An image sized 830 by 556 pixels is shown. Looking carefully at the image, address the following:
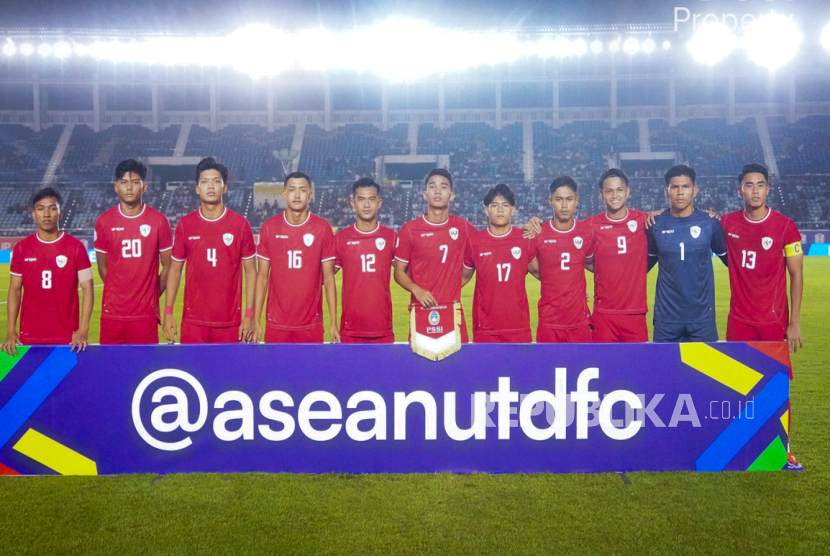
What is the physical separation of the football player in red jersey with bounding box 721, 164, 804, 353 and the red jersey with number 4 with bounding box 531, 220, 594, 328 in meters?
1.17

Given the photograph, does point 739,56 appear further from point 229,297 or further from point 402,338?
point 229,297

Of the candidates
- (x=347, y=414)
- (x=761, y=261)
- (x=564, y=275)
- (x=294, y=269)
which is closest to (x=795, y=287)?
(x=761, y=261)

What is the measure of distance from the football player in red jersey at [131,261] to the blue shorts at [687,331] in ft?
13.4

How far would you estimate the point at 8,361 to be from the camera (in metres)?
4.17

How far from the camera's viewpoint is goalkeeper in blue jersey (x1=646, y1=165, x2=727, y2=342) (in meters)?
4.97

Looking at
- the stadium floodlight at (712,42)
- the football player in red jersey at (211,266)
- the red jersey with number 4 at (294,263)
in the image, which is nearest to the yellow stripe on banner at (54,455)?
the football player in red jersey at (211,266)

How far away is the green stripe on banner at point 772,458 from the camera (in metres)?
4.18

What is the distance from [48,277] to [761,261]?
5.73 m

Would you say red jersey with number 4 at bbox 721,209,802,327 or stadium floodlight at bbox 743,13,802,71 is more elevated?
stadium floodlight at bbox 743,13,802,71

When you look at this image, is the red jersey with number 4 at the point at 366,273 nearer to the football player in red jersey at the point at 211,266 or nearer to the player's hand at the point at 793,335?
the football player in red jersey at the point at 211,266

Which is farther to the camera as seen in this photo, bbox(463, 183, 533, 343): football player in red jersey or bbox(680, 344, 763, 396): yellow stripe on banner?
bbox(463, 183, 533, 343): football player in red jersey

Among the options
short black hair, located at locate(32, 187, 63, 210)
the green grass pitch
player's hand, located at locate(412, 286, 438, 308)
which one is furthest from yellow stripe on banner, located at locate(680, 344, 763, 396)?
short black hair, located at locate(32, 187, 63, 210)

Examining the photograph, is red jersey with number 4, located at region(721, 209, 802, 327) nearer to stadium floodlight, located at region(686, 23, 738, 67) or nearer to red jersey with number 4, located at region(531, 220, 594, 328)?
red jersey with number 4, located at region(531, 220, 594, 328)

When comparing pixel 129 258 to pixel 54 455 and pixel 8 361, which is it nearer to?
pixel 8 361
